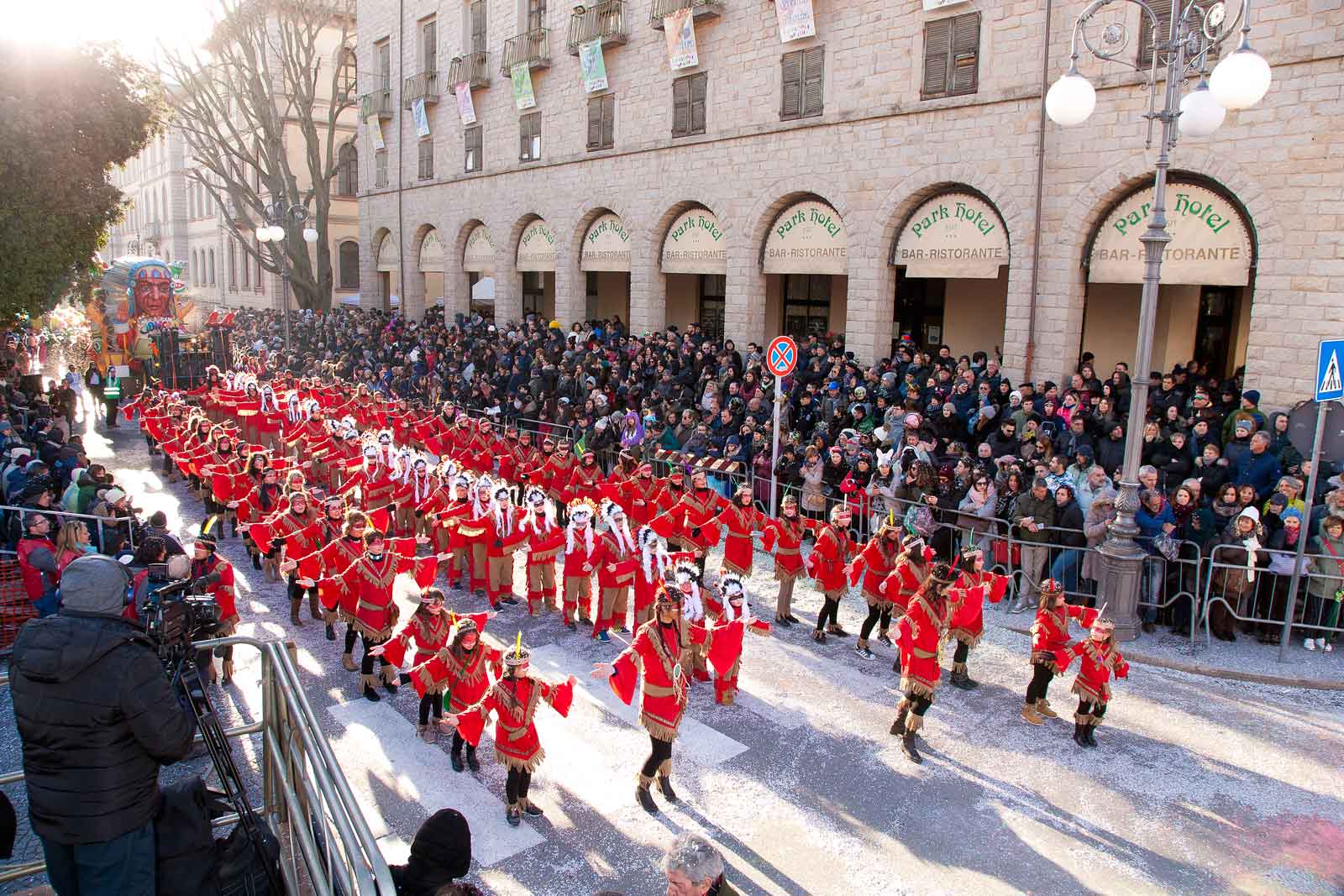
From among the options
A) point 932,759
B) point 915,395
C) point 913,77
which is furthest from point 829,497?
point 913,77

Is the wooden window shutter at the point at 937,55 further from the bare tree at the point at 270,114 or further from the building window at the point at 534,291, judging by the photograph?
the bare tree at the point at 270,114

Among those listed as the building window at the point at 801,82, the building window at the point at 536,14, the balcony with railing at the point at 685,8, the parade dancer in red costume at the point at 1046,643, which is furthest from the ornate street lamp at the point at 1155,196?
the building window at the point at 536,14

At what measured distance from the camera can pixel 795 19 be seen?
61.9ft

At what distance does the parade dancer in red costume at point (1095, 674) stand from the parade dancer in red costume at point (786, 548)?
3353 millimetres

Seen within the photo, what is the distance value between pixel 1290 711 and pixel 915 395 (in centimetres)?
661

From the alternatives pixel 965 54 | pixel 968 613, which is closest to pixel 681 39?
Answer: pixel 965 54

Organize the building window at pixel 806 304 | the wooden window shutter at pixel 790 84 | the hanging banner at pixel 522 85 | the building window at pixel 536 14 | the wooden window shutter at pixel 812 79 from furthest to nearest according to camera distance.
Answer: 1. the building window at pixel 536 14
2. the hanging banner at pixel 522 85
3. the building window at pixel 806 304
4. the wooden window shutter at pixel 790 84
5. the wooden window shutter at pixel 812 79

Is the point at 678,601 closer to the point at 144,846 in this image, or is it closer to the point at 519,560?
the point at 144,846


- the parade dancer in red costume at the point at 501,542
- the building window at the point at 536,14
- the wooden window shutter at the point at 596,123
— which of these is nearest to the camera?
the parade dancer in red costume at the point at 501,542

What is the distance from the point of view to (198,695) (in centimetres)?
421

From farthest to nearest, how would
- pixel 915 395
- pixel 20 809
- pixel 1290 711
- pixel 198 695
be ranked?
pixel 915 395
pixel 1290 711
pixel 20 809
pixel 198 695

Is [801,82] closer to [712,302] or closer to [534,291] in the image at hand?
[712,302]

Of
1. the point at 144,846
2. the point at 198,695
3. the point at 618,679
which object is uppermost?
the point at 198,695

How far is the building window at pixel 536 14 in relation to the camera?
2668 cm
